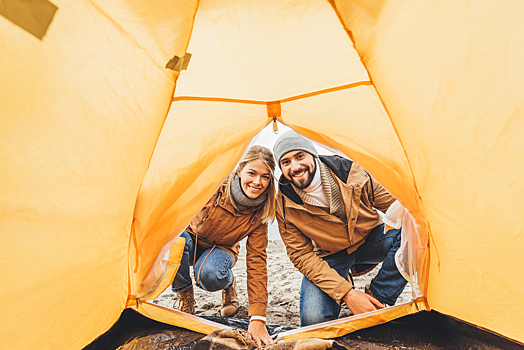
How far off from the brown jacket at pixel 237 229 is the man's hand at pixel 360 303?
0.36 meters

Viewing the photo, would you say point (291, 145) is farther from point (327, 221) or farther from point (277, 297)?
point (277, 297)

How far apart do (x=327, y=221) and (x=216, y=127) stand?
27.5 inches

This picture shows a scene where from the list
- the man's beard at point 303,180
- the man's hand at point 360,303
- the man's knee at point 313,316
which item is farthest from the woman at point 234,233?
the man's hand at point 360,303

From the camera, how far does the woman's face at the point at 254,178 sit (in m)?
1.36

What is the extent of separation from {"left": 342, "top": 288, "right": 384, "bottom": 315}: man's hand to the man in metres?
0.13

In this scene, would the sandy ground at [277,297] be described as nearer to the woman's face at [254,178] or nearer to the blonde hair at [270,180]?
the blonde hair at [270,180]

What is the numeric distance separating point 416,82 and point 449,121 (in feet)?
0.41

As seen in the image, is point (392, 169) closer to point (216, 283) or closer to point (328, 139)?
point (328, 139)

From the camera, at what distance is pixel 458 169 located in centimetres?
77

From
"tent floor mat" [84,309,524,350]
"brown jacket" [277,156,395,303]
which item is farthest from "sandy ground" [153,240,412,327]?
"tent floor mat" [84,309,524,350]

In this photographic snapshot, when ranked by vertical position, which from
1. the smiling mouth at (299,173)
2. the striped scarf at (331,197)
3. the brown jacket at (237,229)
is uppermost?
the smiling mouth at (299,173)

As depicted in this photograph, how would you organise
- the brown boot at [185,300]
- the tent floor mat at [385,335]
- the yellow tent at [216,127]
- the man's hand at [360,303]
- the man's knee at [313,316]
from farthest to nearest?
the brown boot at [185,300] < the man's knee at [313,316] < the man's hand at [360,303] < the tent floor mat at [385,335] < the yellow tent at [216,127]

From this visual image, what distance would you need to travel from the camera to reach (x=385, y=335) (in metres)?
1.00

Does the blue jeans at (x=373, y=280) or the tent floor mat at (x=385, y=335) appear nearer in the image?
the tent floor mat at (x=385, y=335)
